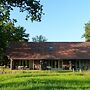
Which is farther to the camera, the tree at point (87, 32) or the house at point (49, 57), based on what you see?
the tree at point (87, 32)

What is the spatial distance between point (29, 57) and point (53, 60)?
388 centimetres

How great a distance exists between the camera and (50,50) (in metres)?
65.7

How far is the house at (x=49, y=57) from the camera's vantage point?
6216 cm

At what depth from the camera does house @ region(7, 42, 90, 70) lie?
62.2 m

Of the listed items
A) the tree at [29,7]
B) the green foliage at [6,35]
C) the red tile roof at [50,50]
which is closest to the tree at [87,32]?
the red tile roof at [50,50]

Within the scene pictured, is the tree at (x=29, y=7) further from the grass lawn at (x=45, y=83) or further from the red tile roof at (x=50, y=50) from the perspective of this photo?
the red tile roof at (x=50, y=50)

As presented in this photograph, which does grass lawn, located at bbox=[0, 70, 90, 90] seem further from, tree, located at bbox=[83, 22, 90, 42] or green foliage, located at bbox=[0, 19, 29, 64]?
tree, located at bbox=[83, 22, 90, 42]

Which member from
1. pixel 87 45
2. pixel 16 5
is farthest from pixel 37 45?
pixel 16 5

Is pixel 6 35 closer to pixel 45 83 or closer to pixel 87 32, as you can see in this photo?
pixel 45 83

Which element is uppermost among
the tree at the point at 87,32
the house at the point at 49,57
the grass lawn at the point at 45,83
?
the tree at the point at 87,32

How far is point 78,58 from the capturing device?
61688mm

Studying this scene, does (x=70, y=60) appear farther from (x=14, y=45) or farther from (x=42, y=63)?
(x=14, y=45)

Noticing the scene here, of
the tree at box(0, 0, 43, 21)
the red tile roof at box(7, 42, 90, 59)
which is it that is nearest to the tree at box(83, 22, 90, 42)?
the red tile roof at box(7, 42, 90, 59)

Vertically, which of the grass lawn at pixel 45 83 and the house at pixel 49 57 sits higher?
the house at pixel 49 57
